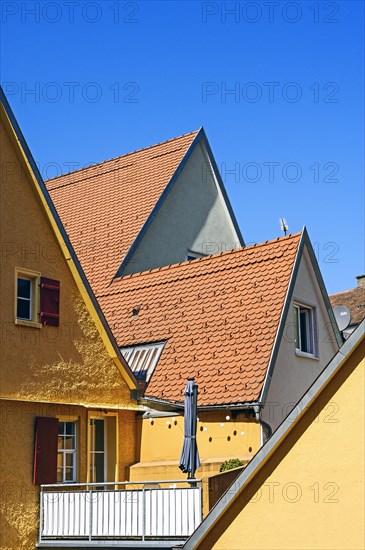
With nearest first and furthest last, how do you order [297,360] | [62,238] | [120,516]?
1. [120,516]
2. [62,238]
3. [297,360]

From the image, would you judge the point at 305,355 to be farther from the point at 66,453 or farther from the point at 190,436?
the point at 66,453

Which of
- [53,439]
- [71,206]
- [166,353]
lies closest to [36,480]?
[53,439]

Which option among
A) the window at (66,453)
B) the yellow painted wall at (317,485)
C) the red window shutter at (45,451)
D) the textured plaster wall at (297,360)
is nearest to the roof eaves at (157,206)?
the textured plaster wall at (297,360)

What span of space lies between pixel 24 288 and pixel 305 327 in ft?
23.9

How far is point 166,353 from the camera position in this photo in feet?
68.9

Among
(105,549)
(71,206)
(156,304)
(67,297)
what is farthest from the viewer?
(71,206)

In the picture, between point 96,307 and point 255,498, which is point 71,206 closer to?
point 96,307

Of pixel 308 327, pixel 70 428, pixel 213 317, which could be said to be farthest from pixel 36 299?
Result: pixel 308 327

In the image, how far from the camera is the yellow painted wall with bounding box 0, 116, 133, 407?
671 inches

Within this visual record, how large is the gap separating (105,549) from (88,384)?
4022mm

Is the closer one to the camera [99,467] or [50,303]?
[50,303]

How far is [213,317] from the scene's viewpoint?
21.0 metres

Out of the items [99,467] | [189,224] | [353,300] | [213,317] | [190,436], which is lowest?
[99,467]

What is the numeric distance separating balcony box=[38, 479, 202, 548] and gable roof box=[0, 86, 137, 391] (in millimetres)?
3402
